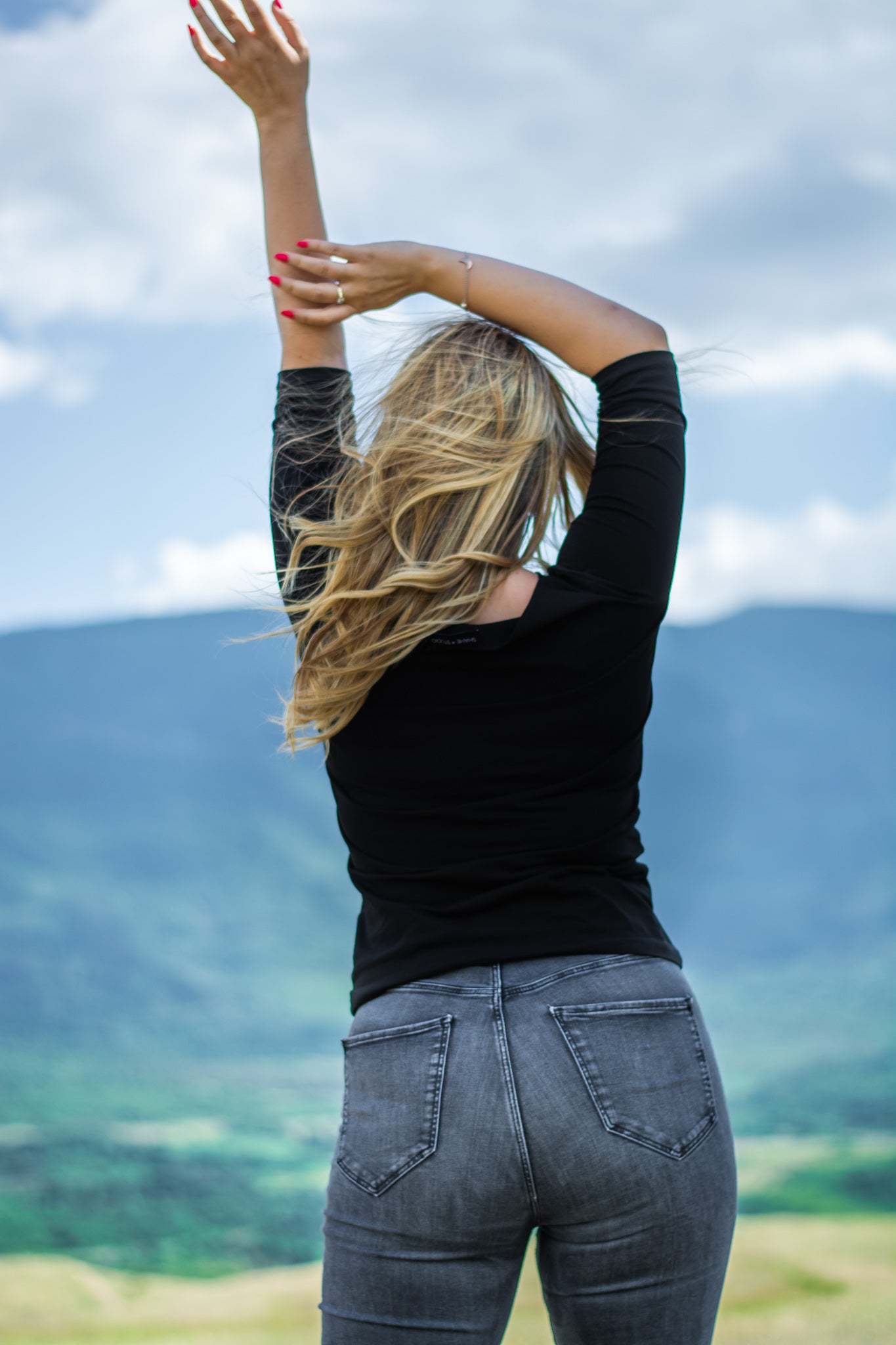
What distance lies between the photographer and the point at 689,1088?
2.45 feet

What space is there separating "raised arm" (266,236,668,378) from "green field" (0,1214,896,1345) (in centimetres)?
203

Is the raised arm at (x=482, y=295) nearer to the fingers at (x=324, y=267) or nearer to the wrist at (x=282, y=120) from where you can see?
the fingers at (x=324, y=267)

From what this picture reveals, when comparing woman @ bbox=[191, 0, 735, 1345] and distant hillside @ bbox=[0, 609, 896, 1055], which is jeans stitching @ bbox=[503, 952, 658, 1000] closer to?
woman @ bbox=[191, 0, 735, 1345]

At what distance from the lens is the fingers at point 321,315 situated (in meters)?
0.96

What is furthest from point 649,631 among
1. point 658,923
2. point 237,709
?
point 237,709

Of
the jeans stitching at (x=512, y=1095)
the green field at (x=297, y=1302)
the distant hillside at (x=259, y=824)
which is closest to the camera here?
the jeans stitching at (x=512, y=1095)

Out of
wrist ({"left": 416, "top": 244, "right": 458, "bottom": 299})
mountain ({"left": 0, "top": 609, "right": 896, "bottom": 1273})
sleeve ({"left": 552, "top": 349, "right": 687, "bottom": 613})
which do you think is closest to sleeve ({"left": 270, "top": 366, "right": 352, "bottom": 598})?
wrist ({"left": 416, "top": 244, "right": 458, "bottom": 299})

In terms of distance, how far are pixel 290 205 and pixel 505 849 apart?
64 cm

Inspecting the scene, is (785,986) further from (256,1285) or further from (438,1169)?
(438,1169)

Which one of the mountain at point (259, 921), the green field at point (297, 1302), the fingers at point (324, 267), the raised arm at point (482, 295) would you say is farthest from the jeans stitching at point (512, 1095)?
the mountain at point (259, 921)

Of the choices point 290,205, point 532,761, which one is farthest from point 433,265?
point 532,761

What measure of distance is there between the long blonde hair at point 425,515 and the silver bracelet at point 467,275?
0.05m

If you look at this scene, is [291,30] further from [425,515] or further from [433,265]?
[425,515]

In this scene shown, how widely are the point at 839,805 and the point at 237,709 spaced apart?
3.05 metres
